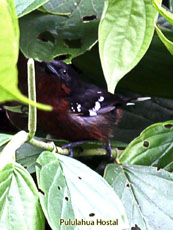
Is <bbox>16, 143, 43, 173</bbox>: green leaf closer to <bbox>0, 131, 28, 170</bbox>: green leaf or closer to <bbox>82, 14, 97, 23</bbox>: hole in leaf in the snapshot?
<bbox>0, 131, 28, 170</bbox>: green leaf

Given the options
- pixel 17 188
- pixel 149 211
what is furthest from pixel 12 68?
pixel 149 211

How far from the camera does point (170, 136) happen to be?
2.74 feet

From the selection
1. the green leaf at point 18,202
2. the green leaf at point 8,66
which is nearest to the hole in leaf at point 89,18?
the green leaf at point 18,202

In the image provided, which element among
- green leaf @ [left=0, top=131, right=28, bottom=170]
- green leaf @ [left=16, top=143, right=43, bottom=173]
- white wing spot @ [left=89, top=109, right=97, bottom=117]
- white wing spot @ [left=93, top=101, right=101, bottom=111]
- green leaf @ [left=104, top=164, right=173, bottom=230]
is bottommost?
white wing spot @ [left=89, top=109, right=97, bottom=117]

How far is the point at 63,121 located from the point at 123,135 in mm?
216

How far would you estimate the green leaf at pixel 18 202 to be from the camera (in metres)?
0.55

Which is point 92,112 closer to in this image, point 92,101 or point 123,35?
point 92,101

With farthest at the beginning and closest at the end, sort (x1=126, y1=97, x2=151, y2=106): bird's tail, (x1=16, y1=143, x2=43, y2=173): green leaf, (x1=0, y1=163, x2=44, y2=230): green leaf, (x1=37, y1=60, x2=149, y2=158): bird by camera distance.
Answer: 1. (x1=37, y1=60, x2=149, y2=158): bird
2. (x1=126, y1=97, x2=151, y2=106): bird's tail
3. (x1=16, y1=143, x2=43, y2=173): green leaf
4. (x1=0, y1=163, x2=44, y2=230): green leaf

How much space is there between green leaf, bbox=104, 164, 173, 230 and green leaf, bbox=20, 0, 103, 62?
0.32 meters

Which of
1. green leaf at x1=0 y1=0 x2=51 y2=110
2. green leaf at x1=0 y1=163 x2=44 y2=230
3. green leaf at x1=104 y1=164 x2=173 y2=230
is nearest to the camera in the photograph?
→ green leaf at x1=0 y1=0 x2=51 y2=110

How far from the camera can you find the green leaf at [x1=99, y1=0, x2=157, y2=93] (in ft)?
2.02

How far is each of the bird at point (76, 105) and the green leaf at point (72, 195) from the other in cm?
61

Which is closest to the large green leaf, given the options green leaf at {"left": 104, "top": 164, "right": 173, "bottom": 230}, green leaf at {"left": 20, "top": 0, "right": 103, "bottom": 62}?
green leaf at {"left": 20, "top": 0, "right": 103, "bottom": 62}

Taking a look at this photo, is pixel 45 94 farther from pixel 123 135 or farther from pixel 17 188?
pixel 17 188
